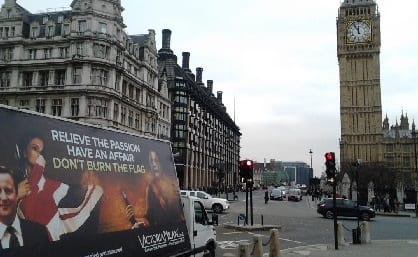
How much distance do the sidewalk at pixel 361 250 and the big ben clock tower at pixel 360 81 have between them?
339ft

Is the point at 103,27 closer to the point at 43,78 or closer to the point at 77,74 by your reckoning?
the point at 77,74

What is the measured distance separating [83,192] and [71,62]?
163 ft

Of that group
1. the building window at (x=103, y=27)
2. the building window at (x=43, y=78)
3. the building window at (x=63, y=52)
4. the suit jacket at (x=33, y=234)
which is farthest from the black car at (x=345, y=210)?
the building window at (x=43, y=78)

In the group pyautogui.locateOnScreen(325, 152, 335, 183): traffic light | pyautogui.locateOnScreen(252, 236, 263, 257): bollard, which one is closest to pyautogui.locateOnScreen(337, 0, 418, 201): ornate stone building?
pyautogui.locateOnScreen(325, 152, 335, 183): traffic light

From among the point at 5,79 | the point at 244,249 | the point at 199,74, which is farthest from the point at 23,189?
the point at 199,74

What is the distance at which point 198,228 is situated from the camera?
13.1 m

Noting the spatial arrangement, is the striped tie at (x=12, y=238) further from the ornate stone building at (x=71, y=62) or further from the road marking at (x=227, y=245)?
the ornate stone building at (x=71, y=62)

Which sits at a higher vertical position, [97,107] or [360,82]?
[360,82]

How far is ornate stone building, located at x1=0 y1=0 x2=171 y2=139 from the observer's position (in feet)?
179

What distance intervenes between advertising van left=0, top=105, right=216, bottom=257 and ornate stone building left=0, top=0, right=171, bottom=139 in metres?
44.4

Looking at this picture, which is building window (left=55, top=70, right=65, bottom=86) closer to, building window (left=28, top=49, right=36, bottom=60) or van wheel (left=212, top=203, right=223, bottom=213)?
building window (left=28, top=49, right=36, bottom=60)

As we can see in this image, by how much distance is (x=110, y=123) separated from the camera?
54.9 meters

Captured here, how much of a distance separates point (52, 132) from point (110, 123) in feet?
157

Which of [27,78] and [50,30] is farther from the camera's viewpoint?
[50,30]
